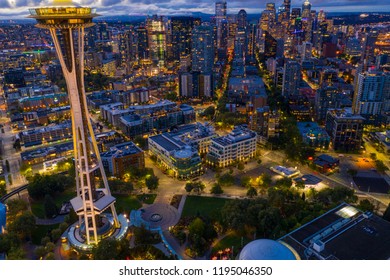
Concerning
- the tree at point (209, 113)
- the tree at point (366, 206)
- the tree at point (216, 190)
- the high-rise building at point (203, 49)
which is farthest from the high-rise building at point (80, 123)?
the high-rise building at point (203, 49)

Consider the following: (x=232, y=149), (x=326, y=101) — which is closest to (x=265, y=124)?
(x=232, y=149)

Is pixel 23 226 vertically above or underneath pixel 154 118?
underneath

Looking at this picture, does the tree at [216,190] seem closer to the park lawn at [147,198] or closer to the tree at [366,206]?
the park lawn at [147,198]

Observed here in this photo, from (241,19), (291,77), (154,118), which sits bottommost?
(154,118)

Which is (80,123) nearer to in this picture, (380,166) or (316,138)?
(316,138)

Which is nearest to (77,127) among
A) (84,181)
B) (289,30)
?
(84,181)

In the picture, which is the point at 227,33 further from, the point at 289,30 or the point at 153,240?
the point at 153,240

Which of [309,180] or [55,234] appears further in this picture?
[309,180]

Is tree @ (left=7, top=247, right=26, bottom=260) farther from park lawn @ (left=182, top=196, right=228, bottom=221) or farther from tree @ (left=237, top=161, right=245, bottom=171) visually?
tree @ (left=237, top=161, right=245, bottom=171)
